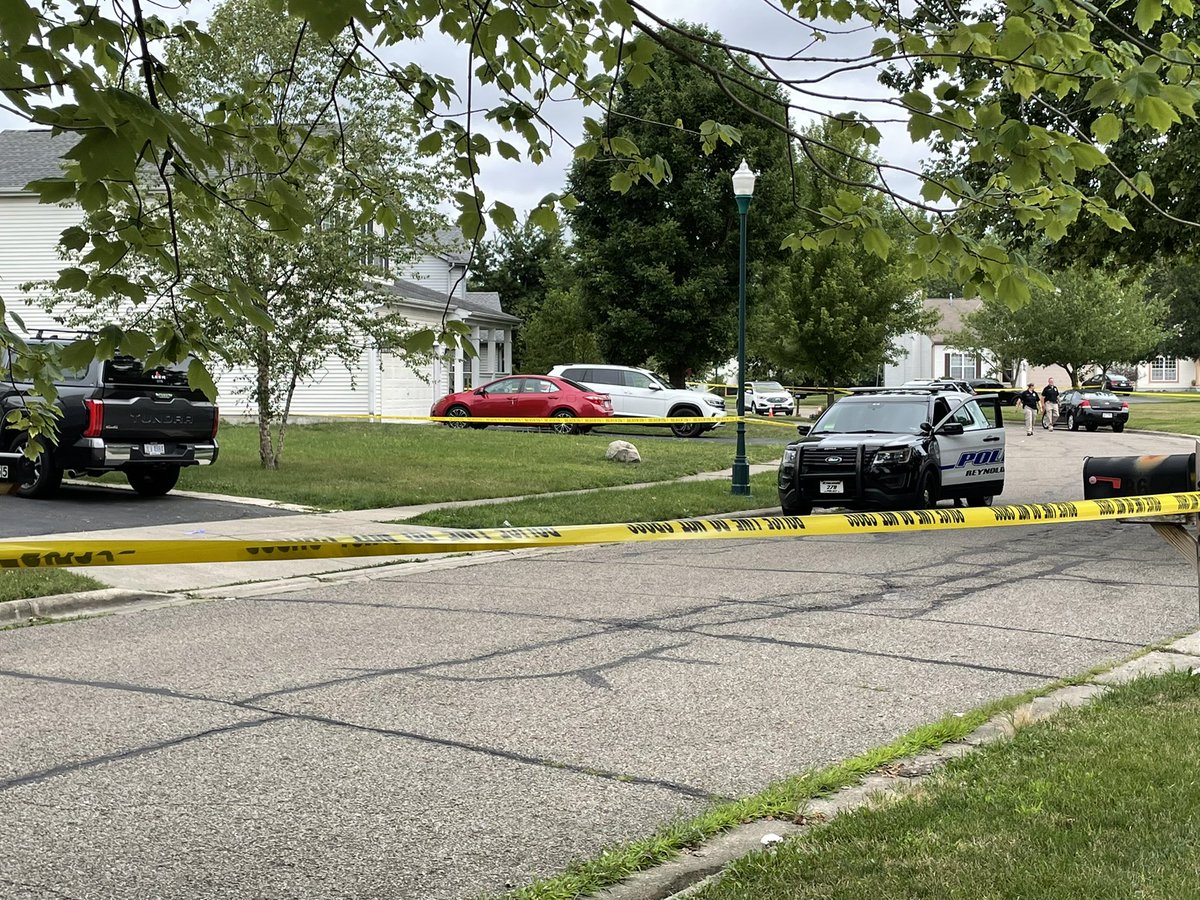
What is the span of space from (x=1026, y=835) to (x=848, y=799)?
0.90 m

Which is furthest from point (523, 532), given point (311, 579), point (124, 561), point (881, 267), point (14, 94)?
point (881, 267)

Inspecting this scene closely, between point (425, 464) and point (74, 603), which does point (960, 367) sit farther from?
point (74, 603)

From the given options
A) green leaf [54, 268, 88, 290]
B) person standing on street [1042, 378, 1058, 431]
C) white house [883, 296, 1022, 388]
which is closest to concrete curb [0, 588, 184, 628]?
green leaf [54, 268, 88, 290]

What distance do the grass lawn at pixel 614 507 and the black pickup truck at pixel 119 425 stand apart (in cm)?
347

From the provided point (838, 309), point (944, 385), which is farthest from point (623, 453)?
point (838, 309)

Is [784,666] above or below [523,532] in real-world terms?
below

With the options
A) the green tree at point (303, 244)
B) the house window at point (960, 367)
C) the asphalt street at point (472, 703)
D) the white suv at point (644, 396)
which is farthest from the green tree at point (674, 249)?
the house window at point (960, 367)

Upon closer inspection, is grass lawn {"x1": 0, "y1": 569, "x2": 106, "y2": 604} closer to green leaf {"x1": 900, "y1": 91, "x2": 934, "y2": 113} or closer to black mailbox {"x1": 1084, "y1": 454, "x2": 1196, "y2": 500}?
black mailbox {"x1": 1084, "y1": 454, "x2": 1196, "y2": 500}

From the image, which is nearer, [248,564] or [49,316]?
[248,564]

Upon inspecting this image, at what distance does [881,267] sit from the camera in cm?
5262

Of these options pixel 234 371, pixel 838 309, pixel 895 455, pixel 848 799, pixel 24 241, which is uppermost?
pixel 24 241

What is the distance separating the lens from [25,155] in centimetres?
3784

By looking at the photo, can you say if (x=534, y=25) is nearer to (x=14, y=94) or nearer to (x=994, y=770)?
(x=14, y=94)

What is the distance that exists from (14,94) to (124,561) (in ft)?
5.14
